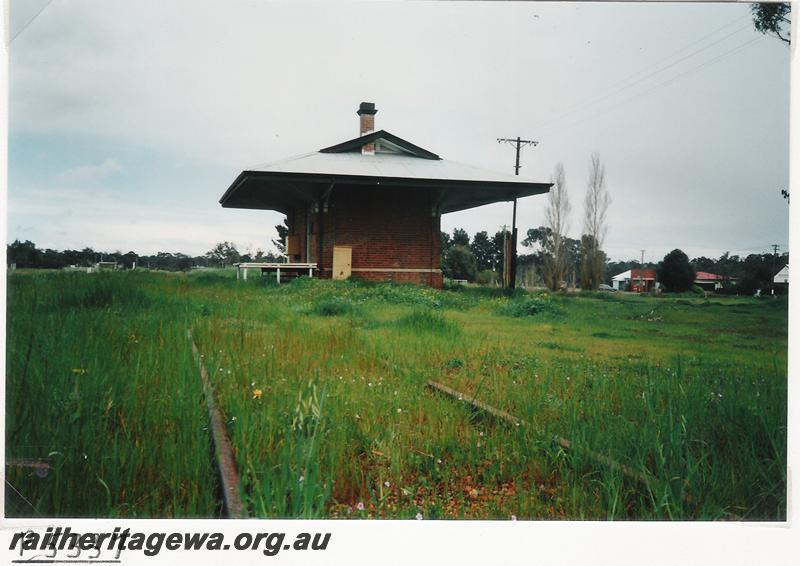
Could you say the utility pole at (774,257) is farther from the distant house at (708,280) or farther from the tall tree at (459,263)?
the tall tree at (459,263)

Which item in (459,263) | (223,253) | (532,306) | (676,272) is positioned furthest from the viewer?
(459,263)

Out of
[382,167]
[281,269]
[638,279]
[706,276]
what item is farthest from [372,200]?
[706,276]

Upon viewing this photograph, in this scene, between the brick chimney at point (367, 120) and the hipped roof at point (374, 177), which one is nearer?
the brick chimney at point (367, 120)

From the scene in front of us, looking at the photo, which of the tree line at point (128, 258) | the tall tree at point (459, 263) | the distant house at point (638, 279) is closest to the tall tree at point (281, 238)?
the tree line at point (128, 258)

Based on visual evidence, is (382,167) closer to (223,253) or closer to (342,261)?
(342,261)

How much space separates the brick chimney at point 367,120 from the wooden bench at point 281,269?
112cm

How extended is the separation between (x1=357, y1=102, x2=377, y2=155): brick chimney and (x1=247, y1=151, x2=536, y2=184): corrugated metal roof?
8.6 inches

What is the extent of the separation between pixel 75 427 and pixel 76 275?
1.07m

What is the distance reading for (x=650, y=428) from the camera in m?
2.58

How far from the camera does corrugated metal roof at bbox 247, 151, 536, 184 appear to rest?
4.13 m

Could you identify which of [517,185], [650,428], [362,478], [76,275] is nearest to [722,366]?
[650,428]

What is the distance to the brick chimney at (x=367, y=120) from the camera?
342 cm

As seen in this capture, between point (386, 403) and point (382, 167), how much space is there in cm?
294

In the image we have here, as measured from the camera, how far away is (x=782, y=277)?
114 inches
